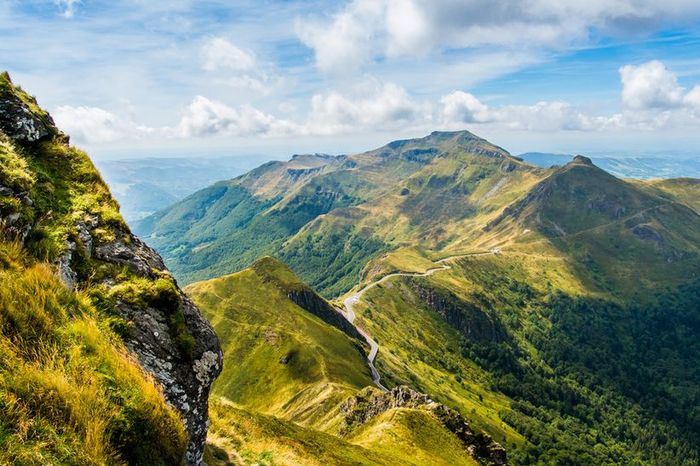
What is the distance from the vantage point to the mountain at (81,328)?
337 inches

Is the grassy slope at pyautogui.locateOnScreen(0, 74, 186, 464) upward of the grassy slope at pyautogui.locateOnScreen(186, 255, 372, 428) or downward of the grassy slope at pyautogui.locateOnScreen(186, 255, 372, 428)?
upward

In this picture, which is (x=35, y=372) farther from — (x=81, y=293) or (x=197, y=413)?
(x=197, y=413)

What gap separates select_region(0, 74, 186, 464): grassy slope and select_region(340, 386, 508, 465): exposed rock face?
234 ft

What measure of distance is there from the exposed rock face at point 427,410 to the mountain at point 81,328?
221 feet

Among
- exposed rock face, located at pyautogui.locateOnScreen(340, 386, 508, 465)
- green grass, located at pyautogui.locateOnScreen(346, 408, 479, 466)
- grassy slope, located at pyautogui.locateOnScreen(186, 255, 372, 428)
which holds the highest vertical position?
green grass, located at pyautogui.locateOnScreen(346, 408, 479, 466)

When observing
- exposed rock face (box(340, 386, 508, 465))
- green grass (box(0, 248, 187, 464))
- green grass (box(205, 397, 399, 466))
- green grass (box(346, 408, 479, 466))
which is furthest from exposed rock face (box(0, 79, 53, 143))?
exposed rock face (box(340, 386, 508, 465))

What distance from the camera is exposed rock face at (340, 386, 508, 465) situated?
2911 inches

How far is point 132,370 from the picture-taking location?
11234 mm

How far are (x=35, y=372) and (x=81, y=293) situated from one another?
5966mm

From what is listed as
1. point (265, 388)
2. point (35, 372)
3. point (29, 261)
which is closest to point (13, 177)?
point (29, 261)

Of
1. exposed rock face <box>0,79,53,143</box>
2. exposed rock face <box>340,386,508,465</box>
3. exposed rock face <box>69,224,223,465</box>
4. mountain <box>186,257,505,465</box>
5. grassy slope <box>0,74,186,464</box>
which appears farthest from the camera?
exposed rock face <box>340,386,508,465</box>

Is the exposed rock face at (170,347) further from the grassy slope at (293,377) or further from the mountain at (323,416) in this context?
the grassy slope at (293,377)

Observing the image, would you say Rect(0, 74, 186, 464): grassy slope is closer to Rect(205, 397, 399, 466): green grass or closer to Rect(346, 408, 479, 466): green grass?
Rect(205, 397, 399, 466): green grass

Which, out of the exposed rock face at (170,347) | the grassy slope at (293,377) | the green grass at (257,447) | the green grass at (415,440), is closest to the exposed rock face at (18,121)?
the exposed rock face at (170,347)
